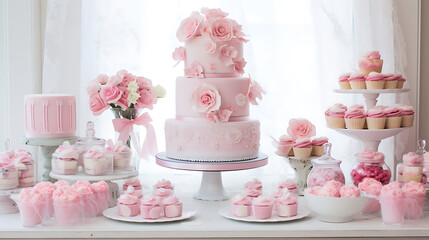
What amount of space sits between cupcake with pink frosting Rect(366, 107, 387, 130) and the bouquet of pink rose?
850mm

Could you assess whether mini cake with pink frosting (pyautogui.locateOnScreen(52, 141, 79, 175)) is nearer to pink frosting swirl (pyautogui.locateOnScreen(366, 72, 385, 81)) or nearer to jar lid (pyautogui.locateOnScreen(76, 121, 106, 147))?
jar lid (pyautogui.locateOnScreen(76, 121, 106, 147))

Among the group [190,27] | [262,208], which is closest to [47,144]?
[190,27]

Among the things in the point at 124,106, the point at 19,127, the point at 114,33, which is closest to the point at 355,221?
the point at 124,106

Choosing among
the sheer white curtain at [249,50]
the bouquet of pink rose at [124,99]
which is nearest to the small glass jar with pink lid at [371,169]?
the sheer white curtain at [249,50]

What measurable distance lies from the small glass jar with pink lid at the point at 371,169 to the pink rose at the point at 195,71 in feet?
2.29

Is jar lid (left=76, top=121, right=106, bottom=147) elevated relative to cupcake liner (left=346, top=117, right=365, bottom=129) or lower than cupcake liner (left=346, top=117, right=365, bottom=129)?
lower

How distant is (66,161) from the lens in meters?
1.95

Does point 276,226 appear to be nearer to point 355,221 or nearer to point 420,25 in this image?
point 355,221

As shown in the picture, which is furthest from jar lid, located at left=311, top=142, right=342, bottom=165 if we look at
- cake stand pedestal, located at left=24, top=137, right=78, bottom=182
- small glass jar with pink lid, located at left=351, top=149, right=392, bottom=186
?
cake stand pedestal, located at left=24, top=137, right=78, bottom=182

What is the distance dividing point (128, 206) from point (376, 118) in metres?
1.00

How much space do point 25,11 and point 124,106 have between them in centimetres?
87

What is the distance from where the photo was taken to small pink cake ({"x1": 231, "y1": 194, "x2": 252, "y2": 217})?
1.86 m

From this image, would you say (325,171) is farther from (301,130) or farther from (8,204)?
(8,204)

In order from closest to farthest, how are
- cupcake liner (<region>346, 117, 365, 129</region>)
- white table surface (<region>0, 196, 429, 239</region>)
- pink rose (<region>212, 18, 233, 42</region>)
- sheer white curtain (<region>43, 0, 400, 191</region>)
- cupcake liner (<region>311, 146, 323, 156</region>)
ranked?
white table surface (<region>0, 196, 429, 239</region>)
pink rose (<region>212, 18, 233, 42</region>)
cupcake liner (<region>346, 117, 365, 129</region>)
cupcake liner (<region>311, 146, 323, 156</region>)
sheer white curtain (<region>43, 0, 400, 191</region>)
